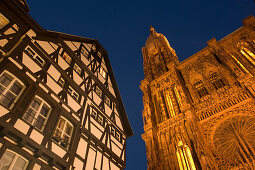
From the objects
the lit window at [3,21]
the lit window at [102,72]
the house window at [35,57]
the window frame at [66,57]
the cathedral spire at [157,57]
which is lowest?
the house window at [35,57]

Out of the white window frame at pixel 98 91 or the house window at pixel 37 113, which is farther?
the white window frame at pixel 98 91

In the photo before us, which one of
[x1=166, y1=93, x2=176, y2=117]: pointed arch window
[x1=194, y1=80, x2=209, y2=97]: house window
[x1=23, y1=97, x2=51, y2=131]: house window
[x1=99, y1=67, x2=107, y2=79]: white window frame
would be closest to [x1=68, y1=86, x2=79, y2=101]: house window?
[x1=23, y1=97, x2=51, y2=131]: house window

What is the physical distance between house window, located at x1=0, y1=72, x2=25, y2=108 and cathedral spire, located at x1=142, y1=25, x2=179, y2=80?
18384mm

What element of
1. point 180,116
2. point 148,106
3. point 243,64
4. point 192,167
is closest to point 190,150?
point 192,167

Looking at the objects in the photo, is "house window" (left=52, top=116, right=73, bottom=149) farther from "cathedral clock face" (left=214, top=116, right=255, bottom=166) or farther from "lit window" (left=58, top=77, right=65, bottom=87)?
"cathedral clock face" (left=214, top=116, right=255, bottom=166)

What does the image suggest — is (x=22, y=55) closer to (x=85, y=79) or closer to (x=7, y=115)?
(x=7, y=115)

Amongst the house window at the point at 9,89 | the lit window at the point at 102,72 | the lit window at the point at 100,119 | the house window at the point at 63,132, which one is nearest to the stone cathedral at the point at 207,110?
the lit window at the point at 100,119

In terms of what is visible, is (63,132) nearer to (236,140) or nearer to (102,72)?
(102,72)

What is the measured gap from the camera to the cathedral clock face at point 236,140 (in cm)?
1325

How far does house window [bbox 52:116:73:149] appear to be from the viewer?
8.39 m

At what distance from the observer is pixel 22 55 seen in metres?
8.69

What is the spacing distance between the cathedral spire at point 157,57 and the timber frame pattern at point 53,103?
45.4ft

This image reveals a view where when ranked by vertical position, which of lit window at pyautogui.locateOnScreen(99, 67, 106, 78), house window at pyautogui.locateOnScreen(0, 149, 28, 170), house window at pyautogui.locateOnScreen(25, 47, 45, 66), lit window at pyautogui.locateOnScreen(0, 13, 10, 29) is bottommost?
house window at pyautogui.locateOnScreen(0, 149, 28, 170)

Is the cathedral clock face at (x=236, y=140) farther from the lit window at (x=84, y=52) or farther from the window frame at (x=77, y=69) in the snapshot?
the lit window at (x=84, y=52)
